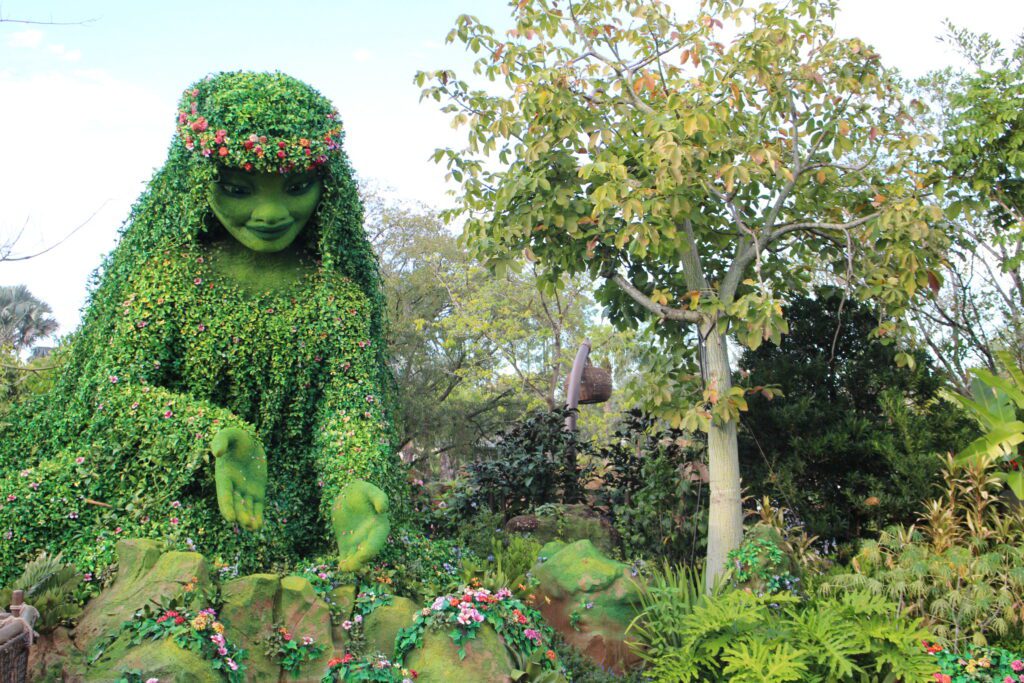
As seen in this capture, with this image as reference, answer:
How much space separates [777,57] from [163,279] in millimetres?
3956

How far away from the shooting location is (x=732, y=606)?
15.3 ft

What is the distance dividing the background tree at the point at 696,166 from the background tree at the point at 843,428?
843mm

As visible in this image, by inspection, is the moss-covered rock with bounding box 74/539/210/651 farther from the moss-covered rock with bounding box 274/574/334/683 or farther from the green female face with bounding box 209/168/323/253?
the green female face with bounding box 209/168/323/253

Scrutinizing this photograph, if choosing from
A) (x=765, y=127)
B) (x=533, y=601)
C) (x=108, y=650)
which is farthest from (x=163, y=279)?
(x=765, y=127)

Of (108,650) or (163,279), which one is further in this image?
(163,279)

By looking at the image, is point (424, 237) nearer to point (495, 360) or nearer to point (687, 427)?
point (495, 360)

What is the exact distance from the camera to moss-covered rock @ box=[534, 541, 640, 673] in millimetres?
5004

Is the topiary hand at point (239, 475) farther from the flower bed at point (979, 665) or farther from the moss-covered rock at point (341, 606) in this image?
the flower bed at point (979, 665)

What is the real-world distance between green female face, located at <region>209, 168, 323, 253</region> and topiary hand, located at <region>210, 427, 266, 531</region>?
1.11m

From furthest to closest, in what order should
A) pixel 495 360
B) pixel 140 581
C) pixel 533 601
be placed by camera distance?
pixel 495 360 < pixel 533 601 < pixel 140 581

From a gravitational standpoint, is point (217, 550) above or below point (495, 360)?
below

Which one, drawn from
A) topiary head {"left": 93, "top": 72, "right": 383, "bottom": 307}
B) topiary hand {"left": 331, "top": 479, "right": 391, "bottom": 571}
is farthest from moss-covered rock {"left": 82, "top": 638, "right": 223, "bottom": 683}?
topiary head {"left": 93, "top": 72, "right": 383, "bottom": 307}

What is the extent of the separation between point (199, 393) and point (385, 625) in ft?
5.17

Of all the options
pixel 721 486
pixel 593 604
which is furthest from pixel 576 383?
pixel 593 604
